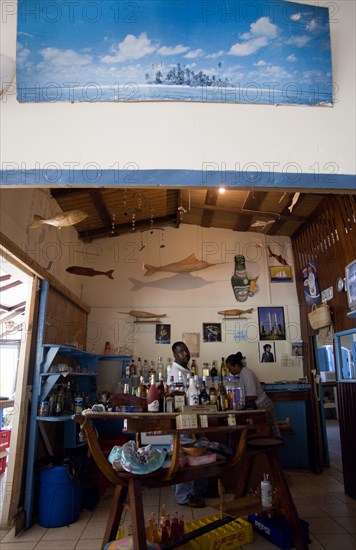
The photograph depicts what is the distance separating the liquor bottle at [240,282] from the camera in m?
7.18

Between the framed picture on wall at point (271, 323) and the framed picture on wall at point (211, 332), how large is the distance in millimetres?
754

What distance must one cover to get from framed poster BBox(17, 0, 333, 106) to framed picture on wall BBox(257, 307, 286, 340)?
207 inches

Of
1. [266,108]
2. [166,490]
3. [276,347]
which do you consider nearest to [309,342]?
[276,347]

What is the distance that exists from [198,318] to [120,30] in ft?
17.7

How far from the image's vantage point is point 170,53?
2.22 meters

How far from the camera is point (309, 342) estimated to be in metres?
6.72

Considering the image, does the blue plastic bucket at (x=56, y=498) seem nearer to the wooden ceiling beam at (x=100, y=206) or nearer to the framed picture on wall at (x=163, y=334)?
the framed picture on wall at (x=163, y=334)

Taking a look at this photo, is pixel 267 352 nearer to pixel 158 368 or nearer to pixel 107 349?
pixel 158 368

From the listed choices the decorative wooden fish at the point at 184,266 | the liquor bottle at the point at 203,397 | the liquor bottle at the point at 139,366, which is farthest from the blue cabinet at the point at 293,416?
the liquor bottle at the point at 203,397

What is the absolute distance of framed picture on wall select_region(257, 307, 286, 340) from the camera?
702cm

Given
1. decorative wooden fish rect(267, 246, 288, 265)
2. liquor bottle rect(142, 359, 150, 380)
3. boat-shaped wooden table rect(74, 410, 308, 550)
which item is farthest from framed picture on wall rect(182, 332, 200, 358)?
boat-shaped wooden table rect(74, 410, 308, 550)

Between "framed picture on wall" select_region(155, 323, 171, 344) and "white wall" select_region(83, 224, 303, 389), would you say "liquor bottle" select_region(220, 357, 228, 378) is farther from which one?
"framed picture on wall" select_region(155, 323, 171, 344)

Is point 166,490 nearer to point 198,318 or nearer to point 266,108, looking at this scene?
point 198,318

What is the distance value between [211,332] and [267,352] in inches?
41.4
